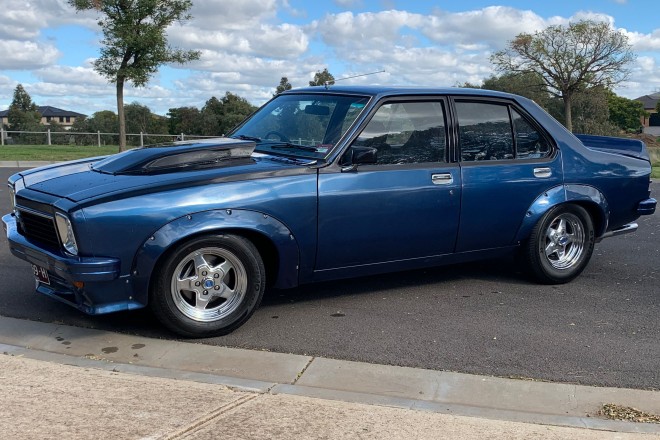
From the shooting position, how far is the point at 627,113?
8894 cm

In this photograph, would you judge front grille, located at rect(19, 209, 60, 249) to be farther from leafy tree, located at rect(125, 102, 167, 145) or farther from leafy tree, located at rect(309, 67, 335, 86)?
leafy tree, located at rect(125, 102, 167, 145)

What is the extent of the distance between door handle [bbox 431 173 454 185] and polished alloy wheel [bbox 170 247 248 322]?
1.66 meters

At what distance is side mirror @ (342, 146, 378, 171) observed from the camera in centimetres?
500

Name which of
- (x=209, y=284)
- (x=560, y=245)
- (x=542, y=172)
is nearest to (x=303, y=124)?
(x=209, y=284)

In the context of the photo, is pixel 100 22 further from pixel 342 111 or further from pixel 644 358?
pixel 644 358

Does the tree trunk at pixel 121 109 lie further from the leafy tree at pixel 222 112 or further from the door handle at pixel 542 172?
the door handle at pixel 542 172

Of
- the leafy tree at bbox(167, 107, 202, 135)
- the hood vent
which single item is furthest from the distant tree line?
the hood vent

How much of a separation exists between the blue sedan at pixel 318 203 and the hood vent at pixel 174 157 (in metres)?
0.01

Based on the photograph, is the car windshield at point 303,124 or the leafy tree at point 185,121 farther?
the leafy tree at point 185,121

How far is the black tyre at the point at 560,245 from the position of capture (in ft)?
19.7

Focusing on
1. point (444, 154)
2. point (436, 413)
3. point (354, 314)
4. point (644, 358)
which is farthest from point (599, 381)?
point (444, 154)

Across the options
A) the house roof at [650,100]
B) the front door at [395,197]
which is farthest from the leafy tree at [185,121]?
the house roof at [650,100]

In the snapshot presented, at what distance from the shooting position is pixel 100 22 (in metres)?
21.3

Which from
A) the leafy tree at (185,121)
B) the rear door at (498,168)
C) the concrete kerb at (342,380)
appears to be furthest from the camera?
the leafy tree at (185,121)
